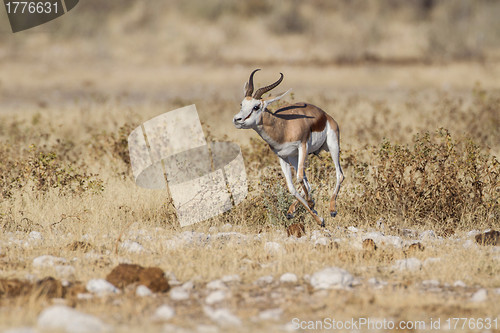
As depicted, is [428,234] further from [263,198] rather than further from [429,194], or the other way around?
[263,198]

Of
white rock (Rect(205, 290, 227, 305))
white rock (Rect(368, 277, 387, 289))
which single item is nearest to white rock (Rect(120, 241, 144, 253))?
white rock (Rect(205, 290, 227, 305))

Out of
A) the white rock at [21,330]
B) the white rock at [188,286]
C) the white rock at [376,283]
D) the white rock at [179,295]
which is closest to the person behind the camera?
the white rock at [21,330]

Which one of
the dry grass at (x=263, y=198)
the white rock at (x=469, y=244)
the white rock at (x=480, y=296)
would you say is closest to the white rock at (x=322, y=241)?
the dry grass at (x=263, y=198)

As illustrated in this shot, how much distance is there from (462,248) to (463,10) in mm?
39760

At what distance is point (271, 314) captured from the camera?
5352mm

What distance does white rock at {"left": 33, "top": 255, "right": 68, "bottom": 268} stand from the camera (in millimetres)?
6656

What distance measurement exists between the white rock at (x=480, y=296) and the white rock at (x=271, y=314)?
5.49 feet

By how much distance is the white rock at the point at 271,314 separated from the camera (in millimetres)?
5297

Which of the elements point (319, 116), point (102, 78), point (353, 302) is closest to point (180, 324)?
point (353, 302)

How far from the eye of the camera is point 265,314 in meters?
5.34

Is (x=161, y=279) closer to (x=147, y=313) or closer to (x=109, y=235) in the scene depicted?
(x=147, y=313)

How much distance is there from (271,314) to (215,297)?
600 millimetres

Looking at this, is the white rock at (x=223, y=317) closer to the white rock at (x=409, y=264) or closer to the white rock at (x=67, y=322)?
the white rock at (x=67, y=322)

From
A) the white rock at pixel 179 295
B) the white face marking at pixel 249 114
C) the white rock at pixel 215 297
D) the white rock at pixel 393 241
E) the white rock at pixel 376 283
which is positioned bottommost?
the white rock at pixel 393 241
